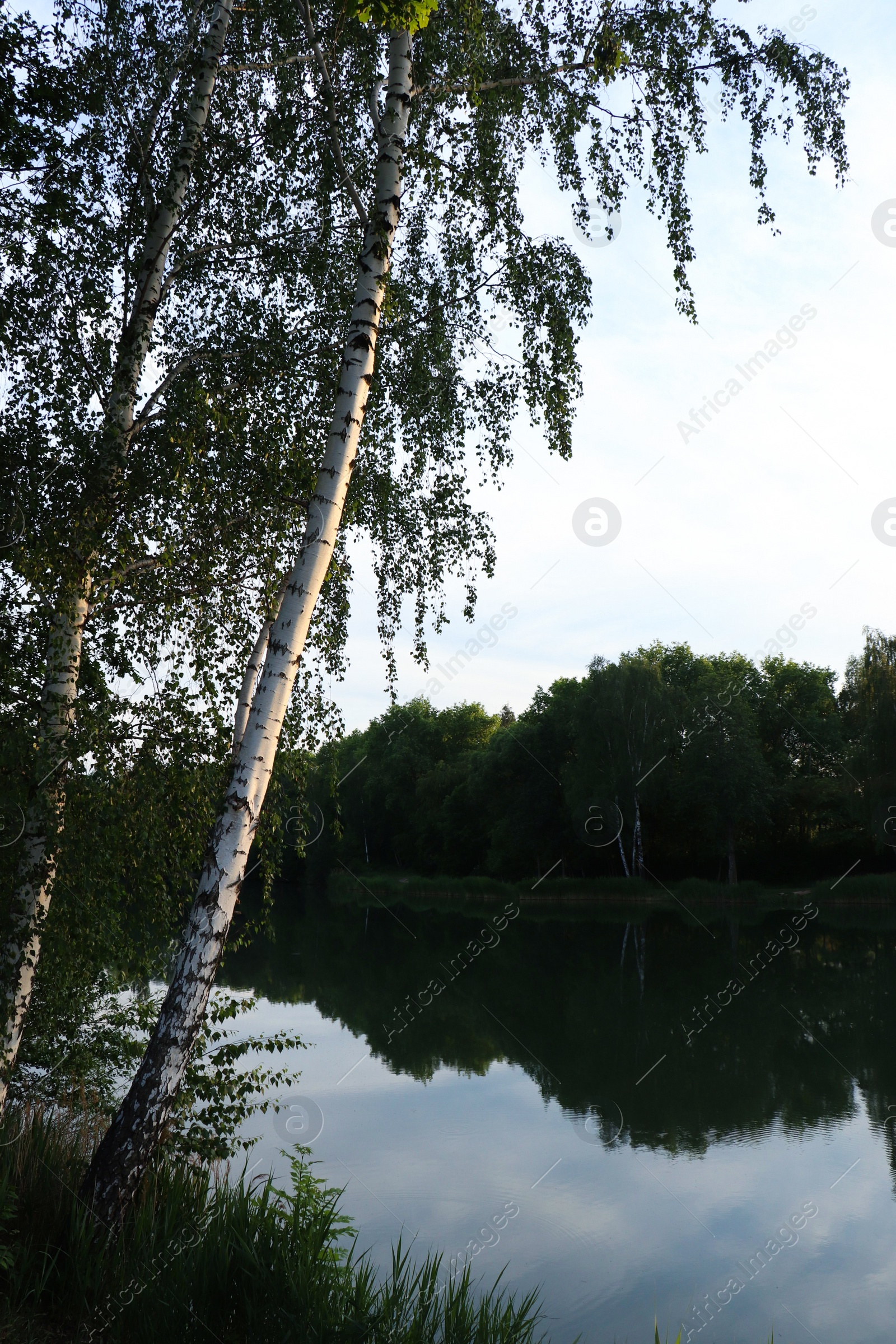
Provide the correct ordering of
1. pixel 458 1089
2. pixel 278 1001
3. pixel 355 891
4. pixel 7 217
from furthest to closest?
1. pixel 355 891
2. pixel 278 1001
3. pixel 458 1089
4. pixel 7 217

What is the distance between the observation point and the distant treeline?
36.1m

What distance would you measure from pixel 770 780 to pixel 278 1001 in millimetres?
28692

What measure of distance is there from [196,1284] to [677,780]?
3577 cm

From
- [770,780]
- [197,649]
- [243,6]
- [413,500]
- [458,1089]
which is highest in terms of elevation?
[770,780]

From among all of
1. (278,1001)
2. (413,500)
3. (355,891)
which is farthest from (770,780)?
(413,500)

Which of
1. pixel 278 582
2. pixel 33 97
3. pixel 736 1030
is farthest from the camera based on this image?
pixel 736 1030

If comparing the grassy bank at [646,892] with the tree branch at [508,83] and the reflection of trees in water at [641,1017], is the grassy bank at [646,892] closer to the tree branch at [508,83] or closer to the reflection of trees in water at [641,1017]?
the reflection of trees in water at [641,1017]

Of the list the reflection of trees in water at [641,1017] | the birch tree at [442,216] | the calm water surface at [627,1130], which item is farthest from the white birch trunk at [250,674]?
the reflection of trees in water at [641,1017]

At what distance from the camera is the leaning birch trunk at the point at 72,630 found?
459cm

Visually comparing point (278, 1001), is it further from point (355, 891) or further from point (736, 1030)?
point (355, 891)

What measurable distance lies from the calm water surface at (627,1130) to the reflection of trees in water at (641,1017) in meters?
0.06

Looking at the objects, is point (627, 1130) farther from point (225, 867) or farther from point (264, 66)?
point (264, 66)

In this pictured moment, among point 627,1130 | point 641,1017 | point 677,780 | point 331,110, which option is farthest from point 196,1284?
point 677,780

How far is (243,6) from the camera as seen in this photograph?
657cm
